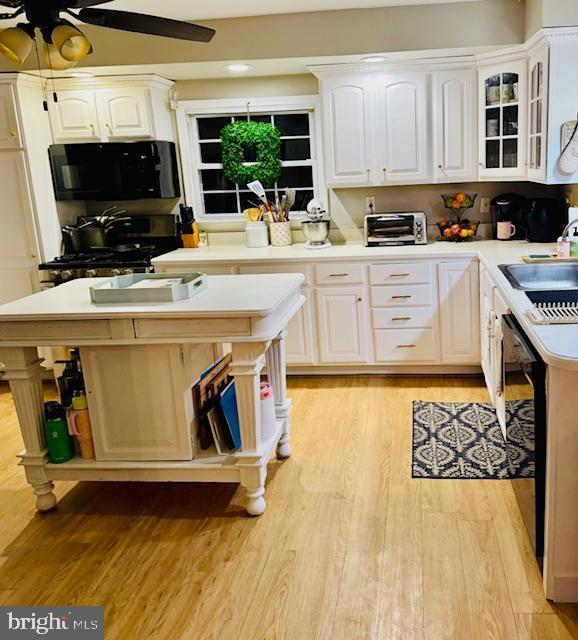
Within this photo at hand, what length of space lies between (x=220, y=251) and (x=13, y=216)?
1.44 metres

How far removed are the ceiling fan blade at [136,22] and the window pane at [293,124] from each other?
7.72ft

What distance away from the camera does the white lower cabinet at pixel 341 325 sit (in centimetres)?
432

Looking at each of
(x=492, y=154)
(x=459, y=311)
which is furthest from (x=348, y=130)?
(x=459, y=311)

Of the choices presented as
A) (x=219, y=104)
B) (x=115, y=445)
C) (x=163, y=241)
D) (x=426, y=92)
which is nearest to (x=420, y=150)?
(x=426, y=92)

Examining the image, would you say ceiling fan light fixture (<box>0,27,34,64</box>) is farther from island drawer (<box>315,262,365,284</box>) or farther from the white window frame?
the white window frame

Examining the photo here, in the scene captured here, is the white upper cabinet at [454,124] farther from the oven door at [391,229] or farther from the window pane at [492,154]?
the oven door at [391,229]

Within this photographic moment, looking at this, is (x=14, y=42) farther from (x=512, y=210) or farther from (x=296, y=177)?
(x=512, y=210)

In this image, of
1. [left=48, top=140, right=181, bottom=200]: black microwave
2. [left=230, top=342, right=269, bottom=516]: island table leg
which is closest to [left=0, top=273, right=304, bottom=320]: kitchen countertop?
[left=230, top=342, right=269, bottom=516]: island table leg

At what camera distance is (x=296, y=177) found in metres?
4.97

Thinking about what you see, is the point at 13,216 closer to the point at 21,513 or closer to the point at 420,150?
the point at 21,513

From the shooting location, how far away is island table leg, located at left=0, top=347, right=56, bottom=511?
2822mm

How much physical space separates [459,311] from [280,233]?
1403mm

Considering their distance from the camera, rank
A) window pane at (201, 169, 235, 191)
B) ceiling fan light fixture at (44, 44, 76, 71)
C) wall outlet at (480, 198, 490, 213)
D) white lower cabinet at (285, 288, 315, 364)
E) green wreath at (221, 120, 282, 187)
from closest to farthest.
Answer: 1. ceiling fan light fixture at (44, 44, 76, 71)
2. white lower cabinet at (285, 288, 315, 364)
3. wall outlet at (480, 198, 490, 213)
4. green wreath at (221, 120, 282, 187)
5. window pane at (201, 169, 235, 191)

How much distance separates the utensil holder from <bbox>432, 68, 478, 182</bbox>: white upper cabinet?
1.10m
